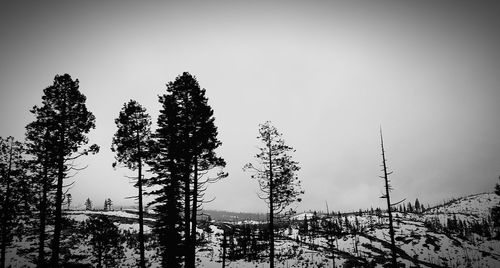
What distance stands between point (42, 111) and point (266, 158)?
51.7 feet

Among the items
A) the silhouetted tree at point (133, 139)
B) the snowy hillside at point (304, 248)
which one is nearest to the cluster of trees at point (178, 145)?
the silhouetted tree at point (133, 139)

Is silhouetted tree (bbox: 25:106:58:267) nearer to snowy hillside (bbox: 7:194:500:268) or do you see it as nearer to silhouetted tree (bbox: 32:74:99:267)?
silhouetted tree (bbox: 32:74:99:267)

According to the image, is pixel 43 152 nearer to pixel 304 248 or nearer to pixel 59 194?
pixel 59 194

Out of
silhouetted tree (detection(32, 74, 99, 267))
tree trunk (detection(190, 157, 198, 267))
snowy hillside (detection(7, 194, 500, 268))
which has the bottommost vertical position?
snowy hillside (detection(7, 194, 500, 268))

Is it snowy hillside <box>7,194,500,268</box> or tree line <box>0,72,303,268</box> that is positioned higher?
tree line <box>0,72,303,268</box>

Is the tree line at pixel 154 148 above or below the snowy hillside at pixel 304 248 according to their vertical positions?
above

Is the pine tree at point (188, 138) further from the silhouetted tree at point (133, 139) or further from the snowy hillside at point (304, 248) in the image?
the snowy hillside at point (304, 248)

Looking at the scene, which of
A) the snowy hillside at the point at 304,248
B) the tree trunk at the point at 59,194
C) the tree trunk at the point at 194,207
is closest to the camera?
the tree trunk at the point at 59,194

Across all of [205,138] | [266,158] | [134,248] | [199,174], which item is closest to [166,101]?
[205,138]

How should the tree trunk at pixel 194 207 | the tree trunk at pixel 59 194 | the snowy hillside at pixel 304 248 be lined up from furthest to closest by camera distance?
the snowy hillside at pixel 304 248 < the tree trunk at pixel 194 207 < the tree trunk at pixel 59 194

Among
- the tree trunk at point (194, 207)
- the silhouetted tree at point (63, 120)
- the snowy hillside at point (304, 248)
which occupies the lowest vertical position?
the snowy hillside at point (304, 248)

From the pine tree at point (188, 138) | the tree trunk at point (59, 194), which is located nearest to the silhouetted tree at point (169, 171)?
the pine tree at point (188, 138)

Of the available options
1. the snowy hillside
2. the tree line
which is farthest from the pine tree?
the snowy hillside

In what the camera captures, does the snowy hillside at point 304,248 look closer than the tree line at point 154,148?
No
